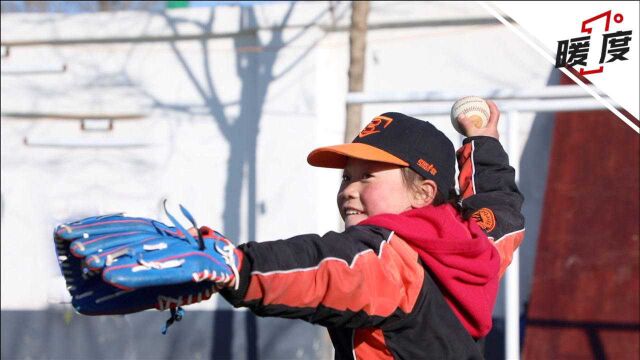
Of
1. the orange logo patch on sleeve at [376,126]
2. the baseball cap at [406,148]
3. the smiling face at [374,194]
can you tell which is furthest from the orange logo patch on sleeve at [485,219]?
the orange logo patch on sleeve at [376,126]

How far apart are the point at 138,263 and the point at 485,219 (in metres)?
1.20

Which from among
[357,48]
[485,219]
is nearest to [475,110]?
[485,219]

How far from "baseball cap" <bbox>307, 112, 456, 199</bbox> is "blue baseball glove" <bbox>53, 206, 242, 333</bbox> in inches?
24.2

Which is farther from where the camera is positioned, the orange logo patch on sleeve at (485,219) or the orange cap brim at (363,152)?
the orange logo patch on sleeve at (485,219)

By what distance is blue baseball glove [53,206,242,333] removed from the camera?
172cm

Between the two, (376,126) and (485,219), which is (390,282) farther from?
(485,219)

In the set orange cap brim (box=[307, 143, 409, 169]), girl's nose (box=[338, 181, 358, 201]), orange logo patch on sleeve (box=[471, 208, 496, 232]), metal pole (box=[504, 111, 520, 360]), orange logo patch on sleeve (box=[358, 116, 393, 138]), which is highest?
orange logo patch on sleeve (box=[358, 116, 393, 138])

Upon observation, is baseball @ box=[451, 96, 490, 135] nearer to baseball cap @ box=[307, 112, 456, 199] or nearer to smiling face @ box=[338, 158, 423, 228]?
baseball cap @ box=[307, 112, 456, 199]

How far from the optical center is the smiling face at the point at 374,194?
236cm

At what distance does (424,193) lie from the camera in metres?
2.43

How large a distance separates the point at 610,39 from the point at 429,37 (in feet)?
15.3

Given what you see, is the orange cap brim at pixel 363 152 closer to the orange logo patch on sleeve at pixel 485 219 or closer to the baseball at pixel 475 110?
the orange logo patch on sleeve at pixel 485 219

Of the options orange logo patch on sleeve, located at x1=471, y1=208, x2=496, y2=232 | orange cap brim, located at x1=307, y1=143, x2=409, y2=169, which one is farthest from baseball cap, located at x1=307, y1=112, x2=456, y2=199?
orange logo patch on sleeve, located at x1=471, y1=208, x2=496, y2=232

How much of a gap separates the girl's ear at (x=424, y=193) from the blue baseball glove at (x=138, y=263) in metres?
0.70
